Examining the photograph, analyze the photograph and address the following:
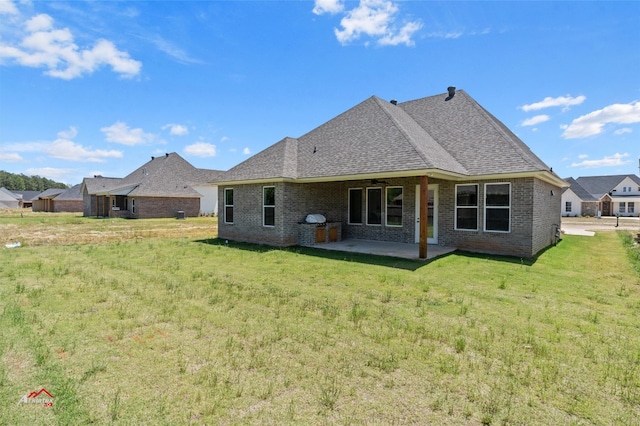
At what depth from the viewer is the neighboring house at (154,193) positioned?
3312 cm

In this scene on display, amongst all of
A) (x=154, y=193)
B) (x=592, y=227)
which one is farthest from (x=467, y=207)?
(x=154, y=193)

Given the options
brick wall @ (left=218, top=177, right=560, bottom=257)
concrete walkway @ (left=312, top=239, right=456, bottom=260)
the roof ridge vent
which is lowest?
concrete walkway @ (left=312, top=239, right=456, bottom=260)

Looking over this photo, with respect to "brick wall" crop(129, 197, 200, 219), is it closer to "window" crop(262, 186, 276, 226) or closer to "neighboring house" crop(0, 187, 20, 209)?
"window" crop(262, 186, 276, 226)

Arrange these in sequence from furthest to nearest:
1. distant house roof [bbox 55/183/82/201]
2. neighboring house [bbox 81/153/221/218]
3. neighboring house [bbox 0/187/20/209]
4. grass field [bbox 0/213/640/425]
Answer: neighboring house [bbox 0/187/20/209]
distant house roof [bbox 55/183/82/201]
neighboring house [bbox 81/153/221/218]
grass field [bbox 0/213/640/425]

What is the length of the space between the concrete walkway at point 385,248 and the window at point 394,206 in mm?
954

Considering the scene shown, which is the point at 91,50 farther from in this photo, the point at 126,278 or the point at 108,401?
the point at 108,401

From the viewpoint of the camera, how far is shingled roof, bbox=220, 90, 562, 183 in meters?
10.9

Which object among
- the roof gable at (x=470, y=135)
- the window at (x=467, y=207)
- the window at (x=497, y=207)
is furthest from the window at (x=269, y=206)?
the window at (x=497, y=207)

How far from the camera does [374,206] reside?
1406cm

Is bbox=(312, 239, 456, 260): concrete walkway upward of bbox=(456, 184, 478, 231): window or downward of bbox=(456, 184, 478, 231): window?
downward

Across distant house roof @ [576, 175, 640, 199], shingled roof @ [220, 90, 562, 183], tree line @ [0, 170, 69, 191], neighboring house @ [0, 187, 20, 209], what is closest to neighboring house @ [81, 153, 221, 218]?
shingled roof @ [220, 90, 562, 183]

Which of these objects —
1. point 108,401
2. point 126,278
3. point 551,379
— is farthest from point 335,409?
point 126,278

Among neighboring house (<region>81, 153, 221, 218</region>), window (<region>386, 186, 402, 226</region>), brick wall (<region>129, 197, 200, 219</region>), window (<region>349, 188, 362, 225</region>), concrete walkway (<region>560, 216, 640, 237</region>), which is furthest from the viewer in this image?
neighboring house (<region>81, 153, 221, 218</region>)

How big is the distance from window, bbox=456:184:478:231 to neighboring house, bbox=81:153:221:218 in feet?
82.5
